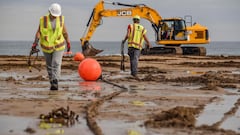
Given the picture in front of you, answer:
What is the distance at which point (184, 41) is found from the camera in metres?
39.4

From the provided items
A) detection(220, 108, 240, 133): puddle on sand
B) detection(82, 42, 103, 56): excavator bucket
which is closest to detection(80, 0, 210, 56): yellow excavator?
detection(82, 42, 103, 56): excavator bucket

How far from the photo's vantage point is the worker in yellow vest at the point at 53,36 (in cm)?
1214

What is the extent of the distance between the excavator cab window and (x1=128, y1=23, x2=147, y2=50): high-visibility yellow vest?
21521mm

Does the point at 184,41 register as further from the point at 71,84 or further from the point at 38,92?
the point at 38,92

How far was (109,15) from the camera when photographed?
38375 mm

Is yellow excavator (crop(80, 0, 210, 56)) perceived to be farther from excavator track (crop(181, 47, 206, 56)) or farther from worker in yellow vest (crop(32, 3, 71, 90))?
worker in yellow vest (crop(32, 3, 71, 90))

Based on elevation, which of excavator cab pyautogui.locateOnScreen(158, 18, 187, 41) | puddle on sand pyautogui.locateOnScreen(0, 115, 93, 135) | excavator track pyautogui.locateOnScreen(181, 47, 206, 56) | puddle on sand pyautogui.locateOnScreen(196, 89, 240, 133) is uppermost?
excavator cab pyautogui.locateOnScreen(158, 18, 187, 41)

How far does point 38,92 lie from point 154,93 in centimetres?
240

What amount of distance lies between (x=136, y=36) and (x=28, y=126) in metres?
10.1

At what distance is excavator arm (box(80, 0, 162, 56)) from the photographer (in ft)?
123

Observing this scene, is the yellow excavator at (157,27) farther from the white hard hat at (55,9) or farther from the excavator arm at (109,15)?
the white hard hat at (55,9)

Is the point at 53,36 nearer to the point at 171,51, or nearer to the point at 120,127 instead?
the point at 120,127

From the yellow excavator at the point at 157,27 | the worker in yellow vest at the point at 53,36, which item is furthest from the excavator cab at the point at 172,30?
the worker in yellow vest at the point at 53,36

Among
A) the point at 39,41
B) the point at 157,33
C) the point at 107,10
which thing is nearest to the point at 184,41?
the point at 157,33
